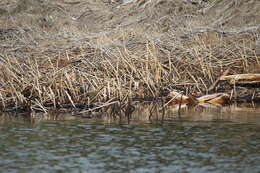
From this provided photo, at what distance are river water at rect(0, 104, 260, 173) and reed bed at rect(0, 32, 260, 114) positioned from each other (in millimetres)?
899

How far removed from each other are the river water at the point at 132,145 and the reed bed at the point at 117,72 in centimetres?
90

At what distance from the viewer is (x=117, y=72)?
11.4m

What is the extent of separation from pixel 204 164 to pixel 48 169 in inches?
64.5

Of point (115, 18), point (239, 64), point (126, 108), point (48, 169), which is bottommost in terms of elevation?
point (48, 169)

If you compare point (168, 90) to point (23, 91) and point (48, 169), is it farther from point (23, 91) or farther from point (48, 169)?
point (48, 169)

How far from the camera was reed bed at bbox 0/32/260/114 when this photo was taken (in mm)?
10805

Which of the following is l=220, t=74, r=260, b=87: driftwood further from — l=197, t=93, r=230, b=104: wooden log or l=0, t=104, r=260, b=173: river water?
l=0, t=104, r=260, b=173: river water

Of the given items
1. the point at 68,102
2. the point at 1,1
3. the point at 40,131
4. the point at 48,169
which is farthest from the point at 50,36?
the point at 1,1

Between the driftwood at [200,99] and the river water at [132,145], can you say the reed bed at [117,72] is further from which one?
the river water at [132,145]

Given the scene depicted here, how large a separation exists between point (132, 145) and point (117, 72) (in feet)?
12.2

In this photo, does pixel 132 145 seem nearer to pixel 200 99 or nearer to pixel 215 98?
pixel 200 99

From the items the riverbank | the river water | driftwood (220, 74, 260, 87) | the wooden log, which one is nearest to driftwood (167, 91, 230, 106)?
the wooden log

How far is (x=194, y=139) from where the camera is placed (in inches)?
323

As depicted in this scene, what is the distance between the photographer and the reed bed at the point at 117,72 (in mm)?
10805
